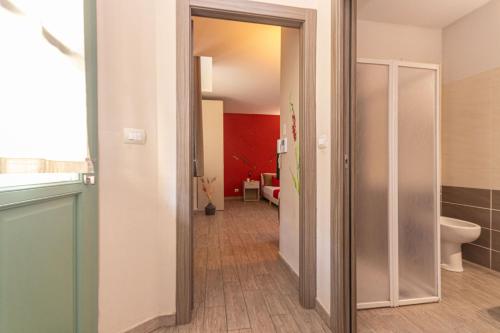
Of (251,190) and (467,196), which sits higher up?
(467,196)

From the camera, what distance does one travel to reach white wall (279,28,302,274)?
7.23 ft

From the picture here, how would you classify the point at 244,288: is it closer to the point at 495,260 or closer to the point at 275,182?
the point at 495,260

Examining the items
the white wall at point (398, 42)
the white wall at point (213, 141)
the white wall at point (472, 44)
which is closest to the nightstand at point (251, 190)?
the white wall at point (213, 141)

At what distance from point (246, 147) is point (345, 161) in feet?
20.2

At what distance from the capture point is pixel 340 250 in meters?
1.45

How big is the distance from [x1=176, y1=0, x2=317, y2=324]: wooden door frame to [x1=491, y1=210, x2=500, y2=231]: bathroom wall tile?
2.06 metres

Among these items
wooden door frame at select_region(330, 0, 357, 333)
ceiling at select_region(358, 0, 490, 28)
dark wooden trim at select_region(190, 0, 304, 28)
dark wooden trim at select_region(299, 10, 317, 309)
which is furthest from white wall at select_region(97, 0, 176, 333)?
ceiling at select_region(358, 0, 490, 28)

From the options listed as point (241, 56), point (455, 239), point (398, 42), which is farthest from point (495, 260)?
point (241, 56)

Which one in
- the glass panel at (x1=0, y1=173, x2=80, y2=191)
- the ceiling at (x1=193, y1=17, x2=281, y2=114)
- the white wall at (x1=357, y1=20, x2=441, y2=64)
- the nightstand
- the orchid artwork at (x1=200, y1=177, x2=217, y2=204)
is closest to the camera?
the glass panel at (x1=0, y1=173, x2=80, y2=191)

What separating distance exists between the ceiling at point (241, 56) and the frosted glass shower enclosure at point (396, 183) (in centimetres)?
170

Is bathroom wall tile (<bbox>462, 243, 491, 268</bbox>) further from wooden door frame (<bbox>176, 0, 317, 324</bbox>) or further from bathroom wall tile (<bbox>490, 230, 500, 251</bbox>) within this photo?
wooden door frame (<bbox>176, 0, 317, 324</bbox>)

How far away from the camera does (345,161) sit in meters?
1.45

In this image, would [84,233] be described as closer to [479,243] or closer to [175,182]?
[175,182]

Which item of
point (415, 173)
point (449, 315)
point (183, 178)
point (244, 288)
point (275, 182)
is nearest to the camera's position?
point (183, 178)
